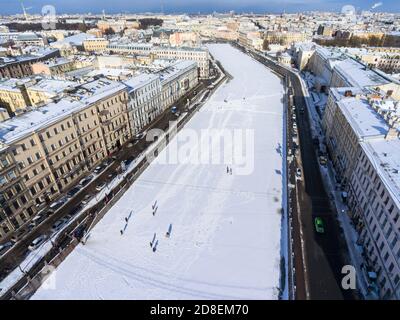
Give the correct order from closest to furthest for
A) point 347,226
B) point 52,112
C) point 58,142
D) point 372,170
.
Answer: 1. point 372,170
2. point 347,226
3. point 58,142
4. point 52,112

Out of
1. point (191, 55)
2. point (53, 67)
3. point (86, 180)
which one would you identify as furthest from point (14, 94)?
point (191, 55)

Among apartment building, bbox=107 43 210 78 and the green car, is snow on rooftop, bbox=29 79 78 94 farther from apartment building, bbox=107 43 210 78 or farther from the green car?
the green car

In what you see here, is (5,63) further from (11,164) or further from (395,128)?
(395,128)

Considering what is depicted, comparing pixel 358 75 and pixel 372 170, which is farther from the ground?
pixel 358 75

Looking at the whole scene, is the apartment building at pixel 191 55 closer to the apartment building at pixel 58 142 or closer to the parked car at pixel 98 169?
the apartment building at pixel 58 142

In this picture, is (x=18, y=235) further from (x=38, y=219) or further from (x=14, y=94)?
(x=14, y=94)

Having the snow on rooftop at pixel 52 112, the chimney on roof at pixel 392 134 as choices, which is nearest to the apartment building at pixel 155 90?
the snow on rooftop at pixel 52 112
